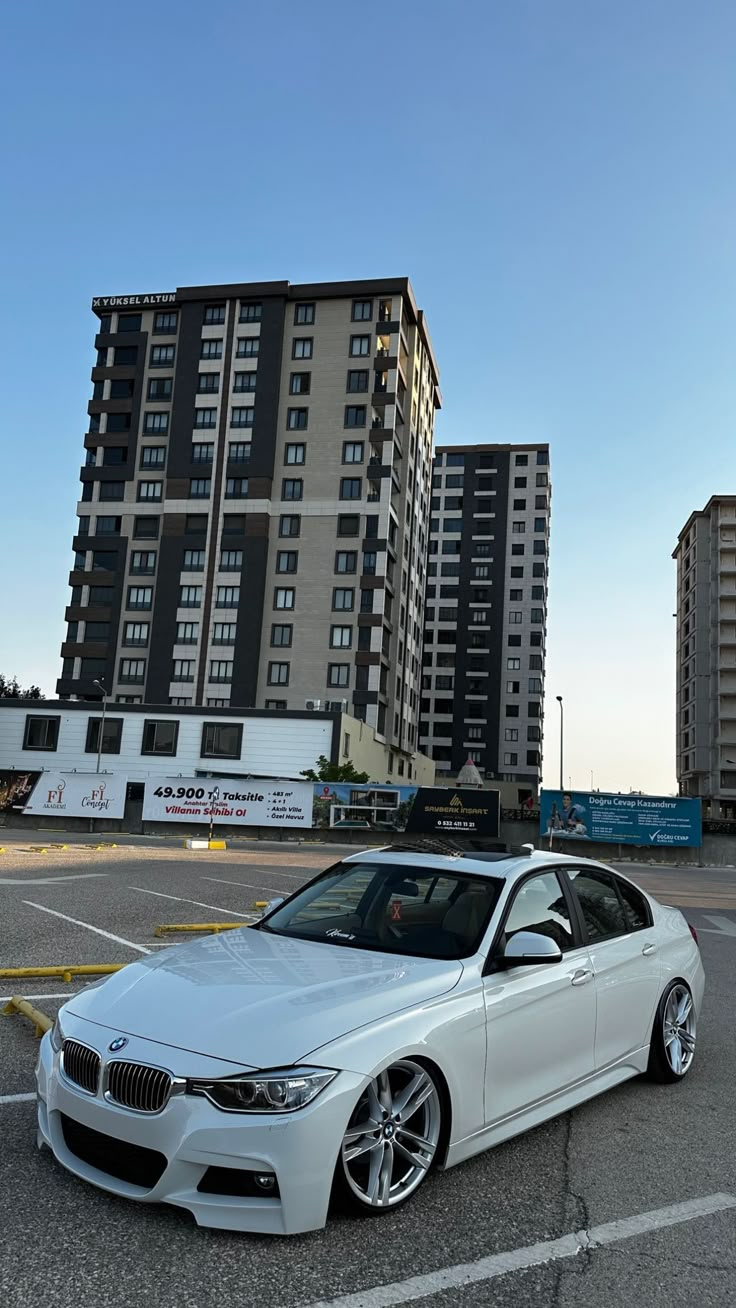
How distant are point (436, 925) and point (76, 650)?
2445 inches

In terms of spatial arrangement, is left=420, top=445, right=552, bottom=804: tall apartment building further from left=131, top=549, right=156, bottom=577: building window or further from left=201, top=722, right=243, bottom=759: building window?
left=201, top=722, right=243, bottom=759: building window

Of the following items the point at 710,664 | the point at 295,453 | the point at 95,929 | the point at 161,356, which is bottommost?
the point at 95,929

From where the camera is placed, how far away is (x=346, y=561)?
60594 mm

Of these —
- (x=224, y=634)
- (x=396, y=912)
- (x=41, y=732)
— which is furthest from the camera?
(x=224, y=634)

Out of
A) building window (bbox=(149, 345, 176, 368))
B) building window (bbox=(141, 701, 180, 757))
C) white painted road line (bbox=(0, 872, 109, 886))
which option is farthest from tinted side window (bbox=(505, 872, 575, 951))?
building window (bbox=(149, 345, 176, 368))

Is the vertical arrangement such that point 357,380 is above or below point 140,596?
above

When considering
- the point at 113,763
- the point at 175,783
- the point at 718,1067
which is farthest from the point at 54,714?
the point at 718,1067

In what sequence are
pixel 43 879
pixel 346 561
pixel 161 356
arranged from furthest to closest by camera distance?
pixel 161 356, pixel 346 561, pixel 43 879

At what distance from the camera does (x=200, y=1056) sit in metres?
3.14

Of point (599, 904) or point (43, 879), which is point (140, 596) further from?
point (599, 904)

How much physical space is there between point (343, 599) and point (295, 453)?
11049 mm

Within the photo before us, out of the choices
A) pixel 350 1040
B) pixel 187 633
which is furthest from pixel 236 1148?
pixel 187 633

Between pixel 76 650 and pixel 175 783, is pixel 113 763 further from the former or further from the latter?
pixel 76 650

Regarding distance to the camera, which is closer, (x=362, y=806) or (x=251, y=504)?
(x=362, y=806)
